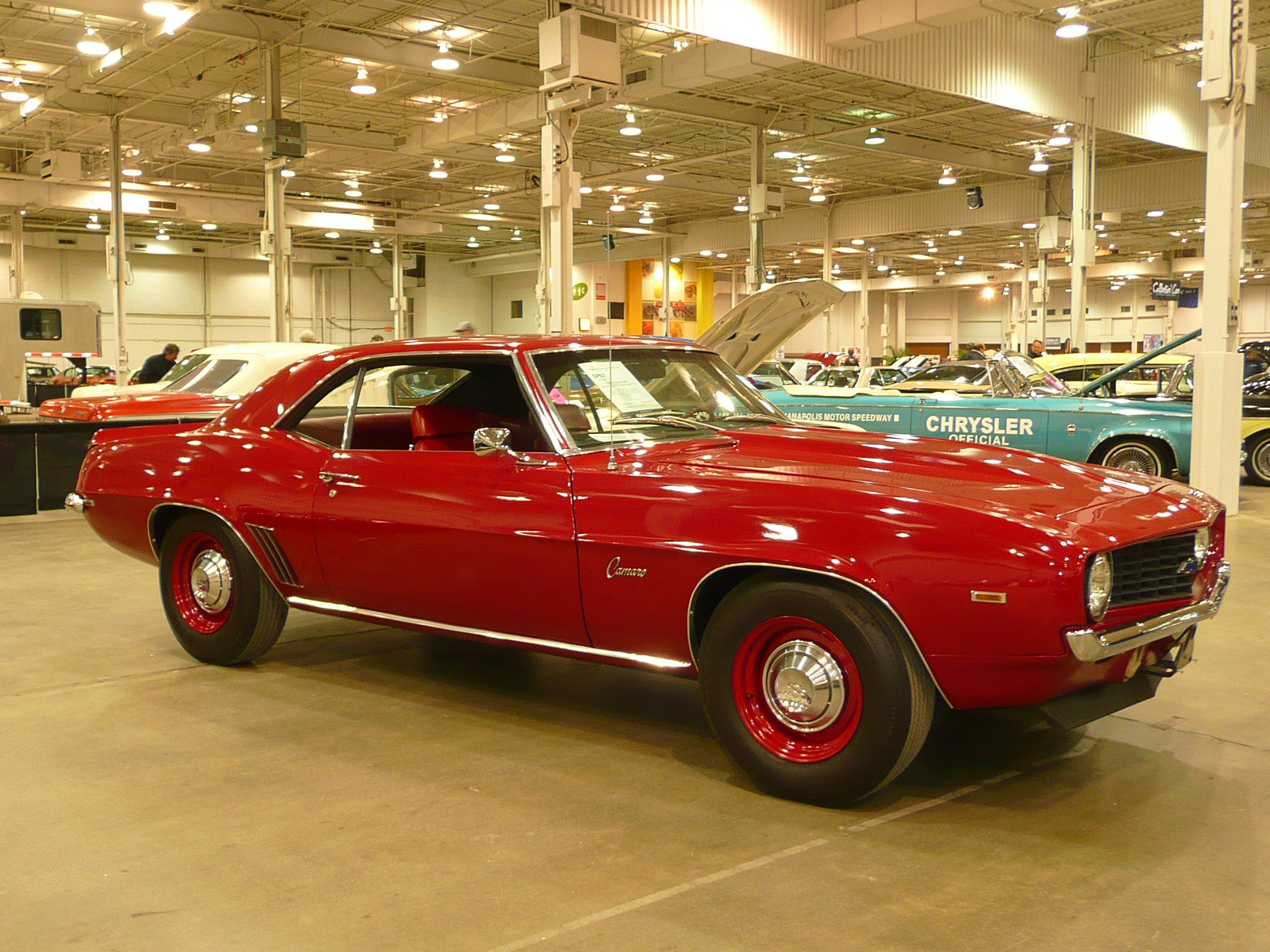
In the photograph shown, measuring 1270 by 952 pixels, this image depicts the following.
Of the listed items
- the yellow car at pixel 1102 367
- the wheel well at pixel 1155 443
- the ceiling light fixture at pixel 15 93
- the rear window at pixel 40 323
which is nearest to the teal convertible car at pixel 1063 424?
the wheel well at pixel 1155 443

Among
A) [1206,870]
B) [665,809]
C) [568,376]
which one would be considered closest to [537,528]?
[568,376]

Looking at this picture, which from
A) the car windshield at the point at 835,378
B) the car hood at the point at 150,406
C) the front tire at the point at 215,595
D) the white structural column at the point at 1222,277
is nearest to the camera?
the front tire at the point at 215,595

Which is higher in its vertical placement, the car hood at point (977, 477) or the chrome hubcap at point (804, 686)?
the car hood at point (977, 477)

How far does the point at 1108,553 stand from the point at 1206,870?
88cm

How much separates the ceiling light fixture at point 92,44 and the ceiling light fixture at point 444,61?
4979mm

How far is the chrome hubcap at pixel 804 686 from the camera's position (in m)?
3.44

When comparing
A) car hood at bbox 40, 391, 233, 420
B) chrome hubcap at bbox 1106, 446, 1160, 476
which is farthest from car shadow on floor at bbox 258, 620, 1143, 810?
chrome hubcap at bbox 1106, 446, 1160, 476

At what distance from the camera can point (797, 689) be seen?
3.50 m

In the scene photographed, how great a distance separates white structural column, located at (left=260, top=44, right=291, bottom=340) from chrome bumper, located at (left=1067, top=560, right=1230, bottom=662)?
15.7m

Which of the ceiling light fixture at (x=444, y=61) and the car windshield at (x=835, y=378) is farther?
the car windshield at (x=835, y=378)

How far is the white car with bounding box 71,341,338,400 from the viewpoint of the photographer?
12211 mm

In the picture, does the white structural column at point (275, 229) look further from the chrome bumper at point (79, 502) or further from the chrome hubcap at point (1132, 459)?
the chrome bumper at point (79, 502)

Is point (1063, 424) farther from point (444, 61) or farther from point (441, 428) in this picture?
point (444, 61)

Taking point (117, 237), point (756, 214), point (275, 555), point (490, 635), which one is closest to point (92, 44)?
point (117, 237)
